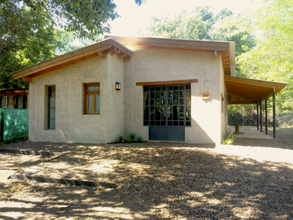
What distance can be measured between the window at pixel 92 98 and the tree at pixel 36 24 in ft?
6.51

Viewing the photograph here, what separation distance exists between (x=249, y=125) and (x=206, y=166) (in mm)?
22200

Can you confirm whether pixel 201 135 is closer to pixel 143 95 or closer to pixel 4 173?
pixel 143 95

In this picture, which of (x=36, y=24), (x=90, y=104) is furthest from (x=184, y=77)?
(x=36, y=24)

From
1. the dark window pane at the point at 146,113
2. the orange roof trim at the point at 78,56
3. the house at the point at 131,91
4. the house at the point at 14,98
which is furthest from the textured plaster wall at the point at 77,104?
the house at the point at 14,98

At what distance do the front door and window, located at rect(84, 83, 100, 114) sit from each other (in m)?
1.97

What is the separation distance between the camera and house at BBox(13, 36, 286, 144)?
7894 millimetres

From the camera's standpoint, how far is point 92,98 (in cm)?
834

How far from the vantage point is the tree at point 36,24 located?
6.83m

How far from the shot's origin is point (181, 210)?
3146mm

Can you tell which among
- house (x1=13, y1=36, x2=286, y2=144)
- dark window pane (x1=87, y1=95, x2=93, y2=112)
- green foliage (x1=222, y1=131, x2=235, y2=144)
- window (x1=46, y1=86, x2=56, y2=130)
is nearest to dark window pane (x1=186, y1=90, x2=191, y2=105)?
house (x1=13, y1=36, x2=286, y2=144)

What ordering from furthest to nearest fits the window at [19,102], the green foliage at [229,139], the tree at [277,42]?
the window at [19,102]
the tree at [277,42]
the green foliage at [229,139]

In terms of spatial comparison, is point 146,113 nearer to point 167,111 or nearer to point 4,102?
point 167,111

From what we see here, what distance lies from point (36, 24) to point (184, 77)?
779cm

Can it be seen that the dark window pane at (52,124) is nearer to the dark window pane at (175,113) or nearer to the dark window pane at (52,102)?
the dark window pane at (52,102)
